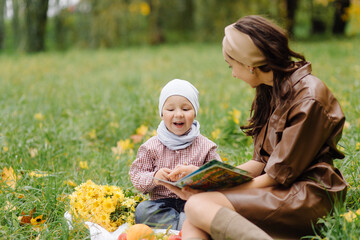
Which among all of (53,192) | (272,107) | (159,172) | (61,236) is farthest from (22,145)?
(272,107)

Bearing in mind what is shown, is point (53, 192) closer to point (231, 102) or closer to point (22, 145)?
point (22, 145)

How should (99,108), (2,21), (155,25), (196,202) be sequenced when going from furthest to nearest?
(155,25) → (2,21) → (99,108) → (196,202)

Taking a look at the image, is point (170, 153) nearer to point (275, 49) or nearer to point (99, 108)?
point (275, 49)

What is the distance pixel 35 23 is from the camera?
1262 cm

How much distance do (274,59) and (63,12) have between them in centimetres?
1220

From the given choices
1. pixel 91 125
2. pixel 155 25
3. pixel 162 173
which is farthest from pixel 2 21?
pixel 162 173

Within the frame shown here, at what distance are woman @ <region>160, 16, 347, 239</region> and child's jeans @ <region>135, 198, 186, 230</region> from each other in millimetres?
307

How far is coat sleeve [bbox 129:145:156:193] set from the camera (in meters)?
2.34

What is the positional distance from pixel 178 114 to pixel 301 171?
755 mm

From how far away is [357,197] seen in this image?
93.0 inches

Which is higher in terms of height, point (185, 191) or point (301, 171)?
point (301, 171)

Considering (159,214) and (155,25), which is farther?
(155,25)

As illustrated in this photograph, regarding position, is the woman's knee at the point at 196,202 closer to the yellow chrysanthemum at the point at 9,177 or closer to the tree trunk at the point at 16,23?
the yellow chrysanthemum at the point at 9,177

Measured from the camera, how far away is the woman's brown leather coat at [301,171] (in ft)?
6.08
